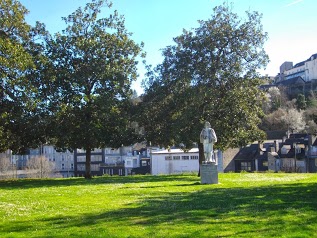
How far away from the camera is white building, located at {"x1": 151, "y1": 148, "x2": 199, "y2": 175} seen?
63812mm

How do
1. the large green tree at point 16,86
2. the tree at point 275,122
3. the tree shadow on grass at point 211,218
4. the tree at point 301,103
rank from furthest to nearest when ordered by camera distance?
the tree at point 301,103 < the tree at point 275,122 < the large green tree at point 16,86 < the tree shadow on grass at point 211,218

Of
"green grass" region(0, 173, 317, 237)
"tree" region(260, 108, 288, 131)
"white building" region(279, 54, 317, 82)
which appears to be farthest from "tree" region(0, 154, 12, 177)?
"white building" region(279, 54, 317, 82)

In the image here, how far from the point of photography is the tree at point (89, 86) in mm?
31312

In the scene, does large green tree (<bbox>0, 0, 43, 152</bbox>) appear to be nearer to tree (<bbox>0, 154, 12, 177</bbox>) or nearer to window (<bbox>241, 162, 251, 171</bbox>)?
tree (<bbox>0, 154, 12, 177</bbox>)

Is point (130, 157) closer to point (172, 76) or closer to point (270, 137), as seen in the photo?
point (270, 137)

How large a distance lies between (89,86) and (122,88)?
8.87ft

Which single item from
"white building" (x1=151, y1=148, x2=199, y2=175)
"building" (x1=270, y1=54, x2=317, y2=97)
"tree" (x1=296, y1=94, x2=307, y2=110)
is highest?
→ "building" (x1=270, y1=54, x2=317, y2=97)

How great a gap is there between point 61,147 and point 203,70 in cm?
1277

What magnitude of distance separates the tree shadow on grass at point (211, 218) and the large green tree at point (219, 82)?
1730 cm

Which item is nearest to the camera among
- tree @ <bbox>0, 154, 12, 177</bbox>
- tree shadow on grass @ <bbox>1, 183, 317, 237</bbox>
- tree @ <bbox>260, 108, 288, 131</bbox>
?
tree shadow on grass @ <bbox>1, 183, 317, 237</bbox>

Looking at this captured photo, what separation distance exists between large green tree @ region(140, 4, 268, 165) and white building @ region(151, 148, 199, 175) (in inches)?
1238

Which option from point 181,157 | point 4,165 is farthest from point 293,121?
point 4,165

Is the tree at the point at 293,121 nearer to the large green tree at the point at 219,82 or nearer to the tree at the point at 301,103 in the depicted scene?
the tree at the point at 301,103

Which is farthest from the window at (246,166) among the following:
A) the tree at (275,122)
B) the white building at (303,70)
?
the white building at (303,70)
